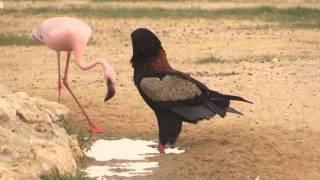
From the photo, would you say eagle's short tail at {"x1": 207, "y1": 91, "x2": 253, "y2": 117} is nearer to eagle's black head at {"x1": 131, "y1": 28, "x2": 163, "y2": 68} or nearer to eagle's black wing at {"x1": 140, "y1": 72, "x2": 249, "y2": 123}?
eagle's black wing at {"x1": 140, "y1": 72, "x2": 249, "y2": 123}

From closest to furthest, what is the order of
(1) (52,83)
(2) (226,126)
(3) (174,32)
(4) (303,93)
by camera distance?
(2) (226,126) → (4) (303,93) → (1) (52,83) → (3) (174,32)

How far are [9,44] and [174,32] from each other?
439cm

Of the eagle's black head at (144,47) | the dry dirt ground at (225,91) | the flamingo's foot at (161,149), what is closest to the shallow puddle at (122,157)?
the flamingo's foot at (161,149)

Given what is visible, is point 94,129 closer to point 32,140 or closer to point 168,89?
point 168,89

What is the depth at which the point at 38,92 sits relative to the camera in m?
10.8

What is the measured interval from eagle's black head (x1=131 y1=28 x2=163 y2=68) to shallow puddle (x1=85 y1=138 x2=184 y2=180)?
2.76 ft

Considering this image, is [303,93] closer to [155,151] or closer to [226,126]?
[226,126]

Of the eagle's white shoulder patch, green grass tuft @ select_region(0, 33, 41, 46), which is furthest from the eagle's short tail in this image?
green grass tuft @ select_region(0, 33, 41, 46)

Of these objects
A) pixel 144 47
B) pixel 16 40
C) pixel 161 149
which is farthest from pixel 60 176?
pixel 16 40

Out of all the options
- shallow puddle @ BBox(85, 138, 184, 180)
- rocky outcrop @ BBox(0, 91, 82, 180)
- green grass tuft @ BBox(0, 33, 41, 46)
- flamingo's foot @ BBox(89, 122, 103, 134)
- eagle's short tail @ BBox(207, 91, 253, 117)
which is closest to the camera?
rocky outcrop @ BBox(0, 91, 82, 180)

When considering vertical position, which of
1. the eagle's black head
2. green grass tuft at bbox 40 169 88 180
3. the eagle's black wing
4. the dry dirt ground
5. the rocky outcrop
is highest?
the eagle's black head

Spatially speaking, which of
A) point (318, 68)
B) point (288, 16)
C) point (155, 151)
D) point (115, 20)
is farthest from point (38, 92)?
point (288, 16)

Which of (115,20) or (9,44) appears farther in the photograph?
(115,20)

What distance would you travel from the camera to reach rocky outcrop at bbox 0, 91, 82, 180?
606 cm
